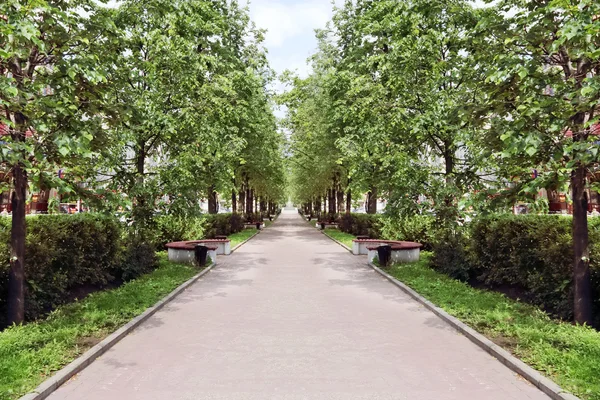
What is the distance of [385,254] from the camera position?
16.4m

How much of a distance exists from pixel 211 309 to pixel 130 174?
5505 mm

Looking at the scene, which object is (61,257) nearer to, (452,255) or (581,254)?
(581,254)

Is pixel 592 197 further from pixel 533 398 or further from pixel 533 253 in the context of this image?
pixel 533 398

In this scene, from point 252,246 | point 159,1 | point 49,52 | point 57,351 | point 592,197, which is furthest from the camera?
point 592,197

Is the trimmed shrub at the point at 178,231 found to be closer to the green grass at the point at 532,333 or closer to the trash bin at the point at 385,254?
the trash bin at the point at 385,254

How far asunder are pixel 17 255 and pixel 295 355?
18.1 ft

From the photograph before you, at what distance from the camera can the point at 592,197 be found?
40.6m

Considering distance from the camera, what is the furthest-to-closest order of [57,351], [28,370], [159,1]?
[159,1] < [57,351] < [28,370]

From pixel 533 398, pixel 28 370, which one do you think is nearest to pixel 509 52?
pixel 533 398

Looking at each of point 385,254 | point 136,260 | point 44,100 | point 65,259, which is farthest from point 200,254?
point 44,100

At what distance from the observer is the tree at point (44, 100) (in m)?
7.02

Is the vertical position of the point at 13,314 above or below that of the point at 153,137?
below

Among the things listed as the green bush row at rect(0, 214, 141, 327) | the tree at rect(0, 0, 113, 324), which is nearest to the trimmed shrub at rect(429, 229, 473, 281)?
the green bush row at rect(0, 214, 141, 327)

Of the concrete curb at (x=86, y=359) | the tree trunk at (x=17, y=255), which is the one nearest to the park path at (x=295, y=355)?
the concrete curb at (x=86, y=359)
